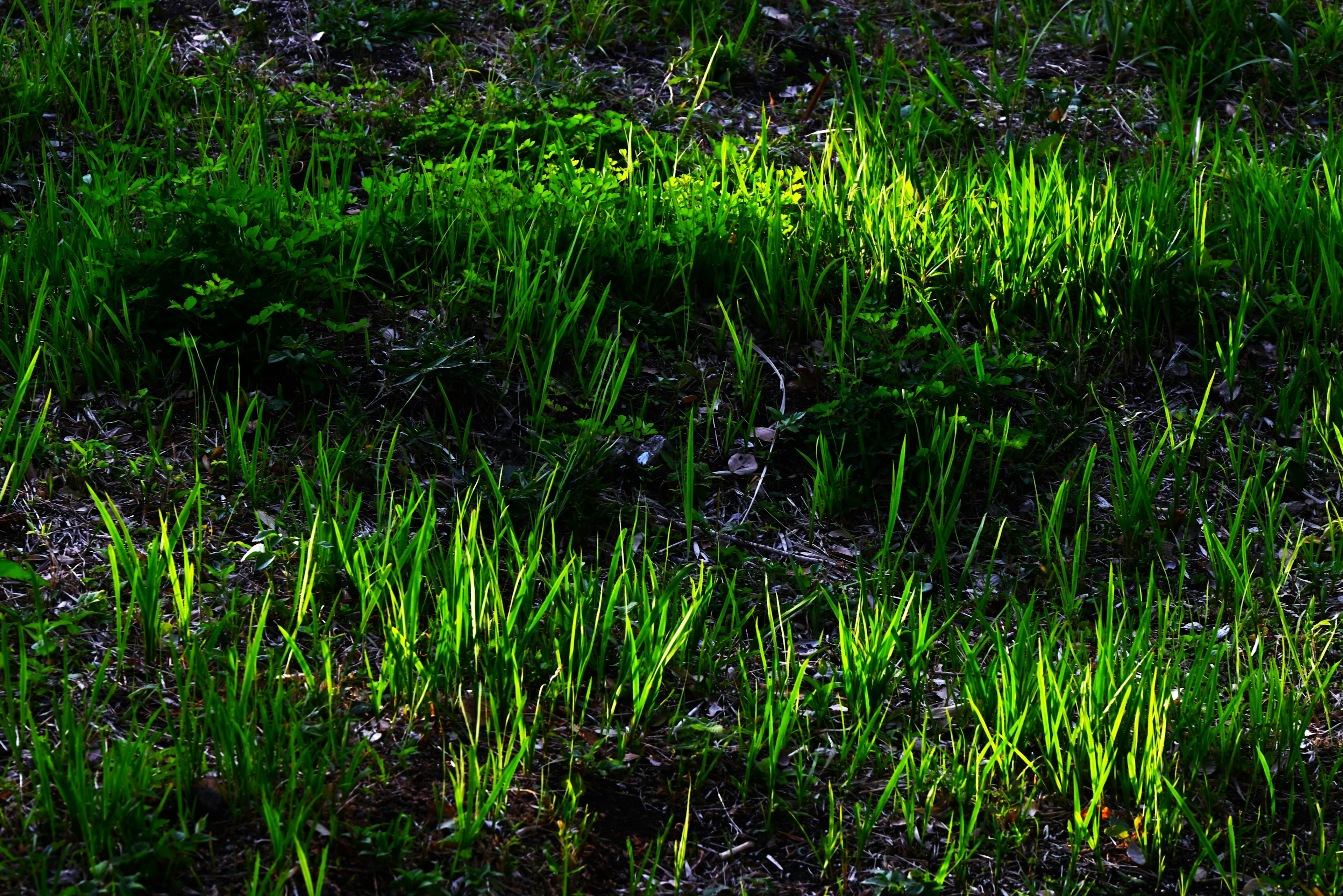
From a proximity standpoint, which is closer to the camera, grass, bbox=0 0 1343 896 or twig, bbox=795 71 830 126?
grass, bbox=0 0 1343 896

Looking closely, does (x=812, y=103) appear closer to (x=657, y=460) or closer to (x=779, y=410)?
(x=779, y=410)

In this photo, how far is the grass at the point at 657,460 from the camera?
1.98 m

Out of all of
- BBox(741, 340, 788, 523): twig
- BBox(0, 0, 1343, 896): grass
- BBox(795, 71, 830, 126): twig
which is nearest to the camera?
BBox(0, 0, 1343, 896): grass

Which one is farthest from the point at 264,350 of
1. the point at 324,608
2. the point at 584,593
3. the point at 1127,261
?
the point at 1127,261

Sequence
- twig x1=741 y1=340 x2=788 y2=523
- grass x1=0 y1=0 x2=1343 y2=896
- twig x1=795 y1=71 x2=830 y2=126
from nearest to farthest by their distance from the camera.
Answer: grass x1=0 y1=0 x2=1343 y2=896
twig x1=741 y1=340 x2=788 y2=523
twig x1=795 y1=71 x2=830 y2=126

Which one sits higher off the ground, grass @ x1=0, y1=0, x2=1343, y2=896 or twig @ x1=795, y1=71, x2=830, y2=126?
twig @ x1=795, y1=71, x2=830, y2=126

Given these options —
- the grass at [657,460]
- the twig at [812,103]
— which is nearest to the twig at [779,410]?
the grass at [657,460]

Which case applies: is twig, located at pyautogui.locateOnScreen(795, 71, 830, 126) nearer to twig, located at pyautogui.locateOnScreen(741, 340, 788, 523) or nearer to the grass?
the grass

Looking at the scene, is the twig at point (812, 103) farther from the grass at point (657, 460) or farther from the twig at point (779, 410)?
the twig at point (779, 410)

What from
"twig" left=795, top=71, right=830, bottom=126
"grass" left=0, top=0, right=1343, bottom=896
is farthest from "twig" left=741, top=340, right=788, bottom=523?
"twig" left=795, top=71, right=830, bottom=126

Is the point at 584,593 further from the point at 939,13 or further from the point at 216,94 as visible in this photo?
the point at 939,13

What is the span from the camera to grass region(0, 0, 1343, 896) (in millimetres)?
1978

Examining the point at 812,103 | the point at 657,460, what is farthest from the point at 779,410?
the point at 812,103

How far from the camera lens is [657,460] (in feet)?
9.75
